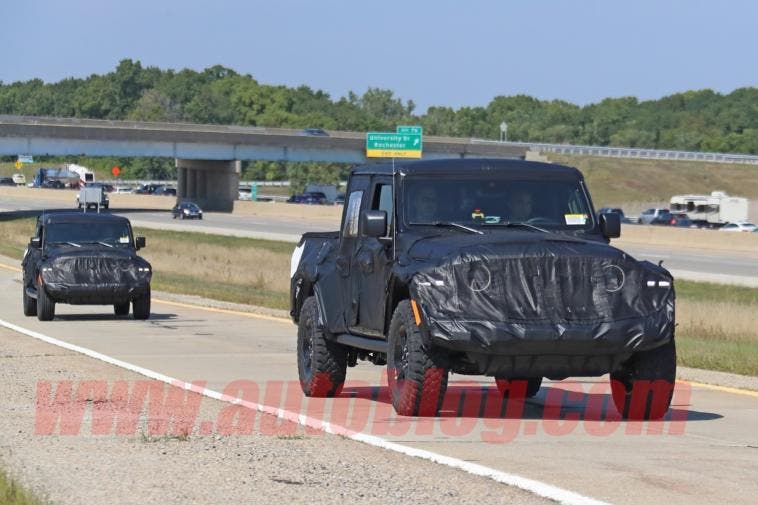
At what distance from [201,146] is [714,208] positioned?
41.7 metres

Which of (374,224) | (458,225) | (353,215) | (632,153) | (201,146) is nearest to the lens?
(374,224)

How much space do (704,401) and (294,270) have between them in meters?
4.36

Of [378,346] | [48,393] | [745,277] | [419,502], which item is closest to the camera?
[419,502]

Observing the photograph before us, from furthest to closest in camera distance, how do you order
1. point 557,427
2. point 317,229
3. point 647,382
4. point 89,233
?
point 317,229 → point 89,233 → point 647,382 → point 557,427

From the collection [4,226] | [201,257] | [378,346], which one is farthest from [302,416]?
[4,226]

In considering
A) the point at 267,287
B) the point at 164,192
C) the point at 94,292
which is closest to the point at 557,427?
the point at 94,292

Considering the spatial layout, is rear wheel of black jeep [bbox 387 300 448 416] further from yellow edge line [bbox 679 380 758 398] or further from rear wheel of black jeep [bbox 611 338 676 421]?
yellow edge line [bbox 679 380 758 398]

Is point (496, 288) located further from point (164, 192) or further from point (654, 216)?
point (164, 192)

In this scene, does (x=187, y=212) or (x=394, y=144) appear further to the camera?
(x=187, y=212)

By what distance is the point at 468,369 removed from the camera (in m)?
12.1

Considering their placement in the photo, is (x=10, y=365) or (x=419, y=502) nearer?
(x=419, y=502)

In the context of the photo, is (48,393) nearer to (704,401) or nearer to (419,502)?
(704,401)

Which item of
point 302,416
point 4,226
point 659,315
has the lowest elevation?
point 4,226

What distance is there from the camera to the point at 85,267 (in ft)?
91.9
